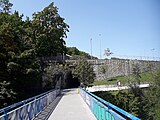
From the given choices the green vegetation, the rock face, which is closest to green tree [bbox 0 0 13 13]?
the green vegetation

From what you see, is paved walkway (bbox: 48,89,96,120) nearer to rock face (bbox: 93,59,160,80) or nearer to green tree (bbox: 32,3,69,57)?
green tree (bbox: 32,3,69,57)

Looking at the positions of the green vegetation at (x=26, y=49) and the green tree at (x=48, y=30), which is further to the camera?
the green tree at (x=48, y=30)

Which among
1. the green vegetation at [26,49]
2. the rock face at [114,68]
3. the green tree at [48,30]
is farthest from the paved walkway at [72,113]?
the rock face at [114,68]

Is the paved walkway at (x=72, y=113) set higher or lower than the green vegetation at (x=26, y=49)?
lower

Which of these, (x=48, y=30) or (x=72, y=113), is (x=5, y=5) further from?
(x=72, y=113)

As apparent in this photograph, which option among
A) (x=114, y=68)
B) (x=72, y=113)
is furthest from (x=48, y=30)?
(x=72, y=113)

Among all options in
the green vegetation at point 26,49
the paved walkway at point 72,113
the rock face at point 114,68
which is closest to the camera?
the paved walkway at point 72,113

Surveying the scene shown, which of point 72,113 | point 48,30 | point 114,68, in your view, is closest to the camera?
point 72,113

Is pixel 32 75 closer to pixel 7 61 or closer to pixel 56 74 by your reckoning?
pixel 7 61

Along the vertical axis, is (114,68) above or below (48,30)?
below

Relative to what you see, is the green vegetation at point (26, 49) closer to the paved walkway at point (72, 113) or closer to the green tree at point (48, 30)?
the green tree at point (48, 30)

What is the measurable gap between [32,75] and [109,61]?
118 ft

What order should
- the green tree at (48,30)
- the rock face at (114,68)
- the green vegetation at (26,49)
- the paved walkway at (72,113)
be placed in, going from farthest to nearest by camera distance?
the rock face at (114,68) < the green tree at (48,30) < the green vegetation at (26,49) < the paved walkway at (72,113)

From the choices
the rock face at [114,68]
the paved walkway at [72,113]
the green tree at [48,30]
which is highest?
the green tree at [48,30]
